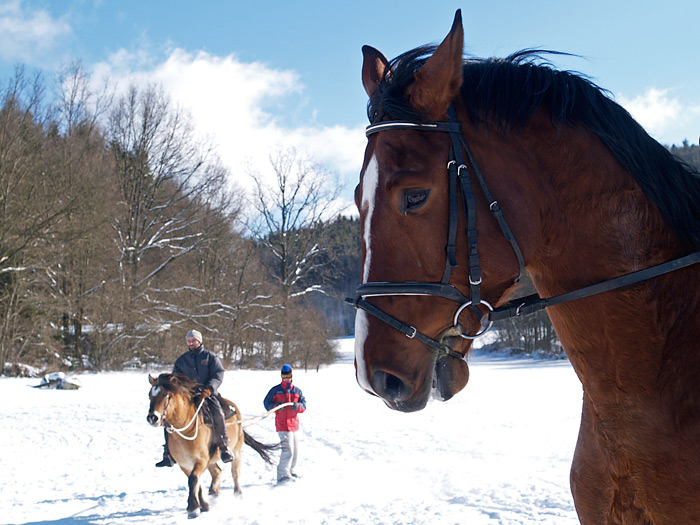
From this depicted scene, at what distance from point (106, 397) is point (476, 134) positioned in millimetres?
19418

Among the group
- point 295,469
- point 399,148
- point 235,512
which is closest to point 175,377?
point 235,512

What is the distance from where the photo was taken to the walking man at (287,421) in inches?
341

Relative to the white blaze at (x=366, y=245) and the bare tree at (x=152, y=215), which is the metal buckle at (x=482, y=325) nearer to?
the white blaze at (x=366, y=245)

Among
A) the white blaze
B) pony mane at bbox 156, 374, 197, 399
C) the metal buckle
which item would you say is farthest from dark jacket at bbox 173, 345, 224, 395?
the metal buckle

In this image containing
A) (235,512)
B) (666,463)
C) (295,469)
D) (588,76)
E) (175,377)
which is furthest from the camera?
(295,469)

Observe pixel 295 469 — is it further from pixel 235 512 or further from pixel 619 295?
pixel 619 295

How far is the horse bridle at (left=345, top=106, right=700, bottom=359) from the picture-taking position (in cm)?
155

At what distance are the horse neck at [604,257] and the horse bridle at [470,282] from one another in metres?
0.05

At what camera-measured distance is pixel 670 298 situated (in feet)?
5.20

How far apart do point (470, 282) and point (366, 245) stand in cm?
35

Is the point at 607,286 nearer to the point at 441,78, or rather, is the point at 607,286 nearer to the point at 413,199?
the point at 413,199

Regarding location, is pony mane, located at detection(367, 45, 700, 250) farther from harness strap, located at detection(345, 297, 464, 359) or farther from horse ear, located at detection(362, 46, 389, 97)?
harness strap, located at detection(345, 297, 464, 359)

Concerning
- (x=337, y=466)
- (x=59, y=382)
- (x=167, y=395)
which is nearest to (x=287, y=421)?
(x=337, y=466)

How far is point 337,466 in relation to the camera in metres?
9.38
